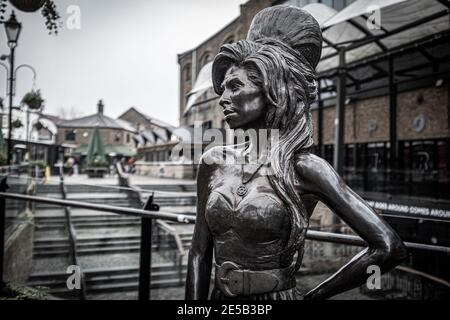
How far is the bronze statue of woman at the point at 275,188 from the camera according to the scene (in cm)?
122

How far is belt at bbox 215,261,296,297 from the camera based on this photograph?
1248mm

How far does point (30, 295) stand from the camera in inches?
141

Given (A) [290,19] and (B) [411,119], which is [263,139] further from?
(B) [411,119]

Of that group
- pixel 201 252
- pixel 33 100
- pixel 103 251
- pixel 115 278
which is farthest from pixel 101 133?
pixel 201 252

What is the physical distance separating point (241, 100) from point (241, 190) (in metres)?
0.34

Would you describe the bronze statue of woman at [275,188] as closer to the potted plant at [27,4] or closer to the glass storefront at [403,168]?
the potted plant at [27,4]

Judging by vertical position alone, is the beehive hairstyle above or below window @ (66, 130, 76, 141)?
below

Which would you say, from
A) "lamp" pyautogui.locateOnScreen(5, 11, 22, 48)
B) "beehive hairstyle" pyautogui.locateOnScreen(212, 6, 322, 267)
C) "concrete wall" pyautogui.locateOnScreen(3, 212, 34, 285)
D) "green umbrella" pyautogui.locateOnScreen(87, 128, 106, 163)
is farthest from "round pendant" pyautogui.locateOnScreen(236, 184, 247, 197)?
"green umbrella" pyautogui.locateOnScreen(87, 128, 106, 163)

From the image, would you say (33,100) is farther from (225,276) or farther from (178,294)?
(225,276)

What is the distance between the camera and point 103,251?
1049 cm

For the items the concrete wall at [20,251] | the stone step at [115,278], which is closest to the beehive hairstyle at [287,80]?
the concrete wall at [20,251]

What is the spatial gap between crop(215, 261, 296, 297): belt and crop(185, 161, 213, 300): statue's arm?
0.50 feet

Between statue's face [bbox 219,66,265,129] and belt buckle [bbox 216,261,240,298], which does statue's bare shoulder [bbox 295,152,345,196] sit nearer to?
statue's face [bbox 219,66,265,129]
